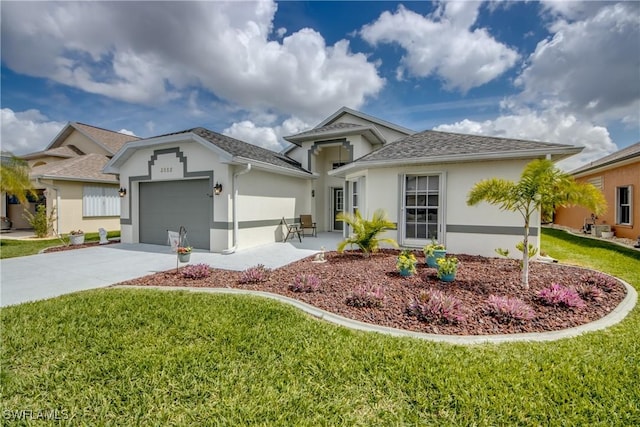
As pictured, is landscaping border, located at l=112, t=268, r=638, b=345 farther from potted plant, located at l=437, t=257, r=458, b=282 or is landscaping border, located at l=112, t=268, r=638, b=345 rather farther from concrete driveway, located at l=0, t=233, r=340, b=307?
concrete driveway, located at l=0, t=233, r=340, b=307

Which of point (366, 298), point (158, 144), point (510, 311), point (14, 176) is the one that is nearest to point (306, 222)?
point (158, 144)

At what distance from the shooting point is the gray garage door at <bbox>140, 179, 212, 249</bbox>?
9.80 m

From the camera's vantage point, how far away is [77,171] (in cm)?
1463

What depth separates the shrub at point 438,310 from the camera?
3.84 metres

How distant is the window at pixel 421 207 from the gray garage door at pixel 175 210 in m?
6.80

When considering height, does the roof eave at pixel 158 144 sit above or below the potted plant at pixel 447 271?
above

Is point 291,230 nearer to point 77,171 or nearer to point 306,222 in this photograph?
point 306,222

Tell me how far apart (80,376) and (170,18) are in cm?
820

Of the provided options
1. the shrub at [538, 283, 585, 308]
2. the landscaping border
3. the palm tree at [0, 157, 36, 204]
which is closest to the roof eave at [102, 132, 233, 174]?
the palm tree at [0, 157, 36, 204]

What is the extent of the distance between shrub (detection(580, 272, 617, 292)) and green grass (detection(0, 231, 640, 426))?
1598mm

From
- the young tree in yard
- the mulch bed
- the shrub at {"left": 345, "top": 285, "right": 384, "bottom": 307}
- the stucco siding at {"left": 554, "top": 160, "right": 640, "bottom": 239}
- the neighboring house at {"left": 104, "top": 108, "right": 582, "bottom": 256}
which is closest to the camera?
the mulch bed

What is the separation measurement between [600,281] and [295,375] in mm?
6336

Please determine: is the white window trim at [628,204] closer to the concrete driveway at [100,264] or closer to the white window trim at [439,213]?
the white window trim at [439,213]

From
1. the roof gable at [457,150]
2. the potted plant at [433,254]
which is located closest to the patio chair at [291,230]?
the roof gable at [457,150]
